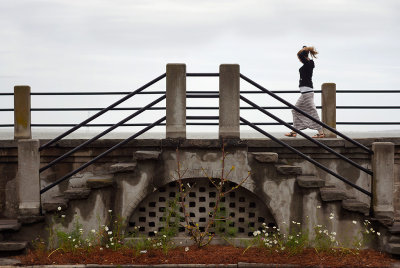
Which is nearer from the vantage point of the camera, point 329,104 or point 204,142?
point 204,142

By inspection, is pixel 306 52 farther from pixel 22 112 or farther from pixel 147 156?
pixel 22 112

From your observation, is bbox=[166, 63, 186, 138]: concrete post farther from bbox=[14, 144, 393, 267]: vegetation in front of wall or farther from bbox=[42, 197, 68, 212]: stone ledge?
bbox=[42, 197, 68, 212]: stone ledge

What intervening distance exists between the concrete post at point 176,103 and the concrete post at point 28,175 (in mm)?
2291

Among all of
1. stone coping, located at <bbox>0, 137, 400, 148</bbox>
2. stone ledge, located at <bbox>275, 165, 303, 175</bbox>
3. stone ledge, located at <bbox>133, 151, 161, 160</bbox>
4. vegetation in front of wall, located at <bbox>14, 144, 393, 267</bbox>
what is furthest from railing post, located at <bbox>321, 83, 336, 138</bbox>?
stone ledge, located at <bbox>133, 151, 161, 160</bbox>

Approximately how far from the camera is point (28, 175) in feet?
28.2

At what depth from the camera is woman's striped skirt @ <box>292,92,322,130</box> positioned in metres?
10.9

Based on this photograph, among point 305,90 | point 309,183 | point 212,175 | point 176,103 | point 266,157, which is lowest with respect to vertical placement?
point 309,183

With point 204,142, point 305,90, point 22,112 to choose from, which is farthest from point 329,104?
point 22,112

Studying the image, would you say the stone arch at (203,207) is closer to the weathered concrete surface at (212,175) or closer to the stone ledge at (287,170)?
the weathered concrete surface at (212,175)

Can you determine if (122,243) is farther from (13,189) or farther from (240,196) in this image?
(13,189)

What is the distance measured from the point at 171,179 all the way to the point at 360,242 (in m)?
3.40

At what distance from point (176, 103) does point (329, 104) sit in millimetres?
4343

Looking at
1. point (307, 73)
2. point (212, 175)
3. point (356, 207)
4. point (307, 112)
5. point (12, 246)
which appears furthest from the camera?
point (307, 73)

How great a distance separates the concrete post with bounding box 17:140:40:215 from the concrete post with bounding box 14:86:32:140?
2.81 metres
